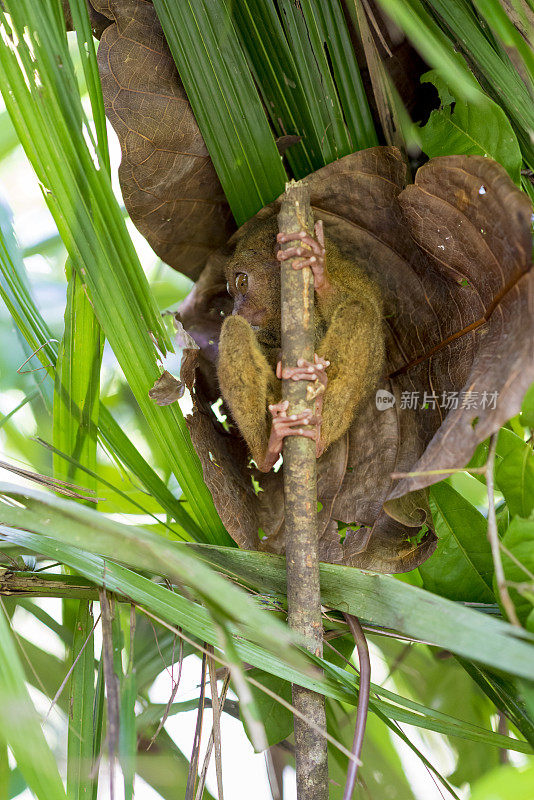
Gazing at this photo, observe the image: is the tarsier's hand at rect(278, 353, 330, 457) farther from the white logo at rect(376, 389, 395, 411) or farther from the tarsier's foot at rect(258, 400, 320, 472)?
the white logo at rect(376, 389, 395, 411)

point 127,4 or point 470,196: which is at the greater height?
point 127,4

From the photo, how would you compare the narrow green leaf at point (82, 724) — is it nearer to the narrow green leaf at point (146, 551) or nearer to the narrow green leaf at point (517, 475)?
the narrow green leaf at point (146, 551)

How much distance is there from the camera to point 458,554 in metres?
1.61

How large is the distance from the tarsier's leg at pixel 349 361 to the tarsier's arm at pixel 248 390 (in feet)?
0.46

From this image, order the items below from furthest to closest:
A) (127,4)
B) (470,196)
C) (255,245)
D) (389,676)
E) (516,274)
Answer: (389,676), (255,245), (127,4), (470,196), (516,274)

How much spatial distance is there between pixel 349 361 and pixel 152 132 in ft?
2.38

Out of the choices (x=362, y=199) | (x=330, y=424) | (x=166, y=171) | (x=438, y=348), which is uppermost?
(x=166, y=171)

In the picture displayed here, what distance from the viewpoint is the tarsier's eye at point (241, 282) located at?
177cm

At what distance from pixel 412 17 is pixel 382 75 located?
13.7 inches

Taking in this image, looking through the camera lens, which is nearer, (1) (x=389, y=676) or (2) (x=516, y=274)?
(2) (x=516, y=274)

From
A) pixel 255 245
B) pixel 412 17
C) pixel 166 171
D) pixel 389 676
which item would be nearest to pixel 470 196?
pixel 412 17

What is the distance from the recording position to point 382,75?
1.52 meters

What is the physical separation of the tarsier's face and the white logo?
14.8 inches

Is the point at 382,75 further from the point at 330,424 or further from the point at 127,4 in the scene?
the point at 330,424
